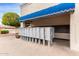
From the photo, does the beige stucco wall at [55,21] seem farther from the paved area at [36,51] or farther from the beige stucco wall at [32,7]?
the paved area at [36,51]

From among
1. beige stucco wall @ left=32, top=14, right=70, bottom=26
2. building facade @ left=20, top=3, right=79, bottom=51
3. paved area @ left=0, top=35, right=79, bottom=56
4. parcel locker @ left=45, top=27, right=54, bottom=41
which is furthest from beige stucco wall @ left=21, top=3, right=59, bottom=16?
paved area @ left=0, top=35, right=79, bottom=56

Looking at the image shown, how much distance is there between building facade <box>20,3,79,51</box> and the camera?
5715 mm

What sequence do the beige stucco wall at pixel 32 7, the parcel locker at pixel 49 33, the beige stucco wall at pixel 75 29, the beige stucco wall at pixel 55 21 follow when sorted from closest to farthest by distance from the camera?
1. the beige stucco wall at pixel 75 29
2. the parcel locker at pixel 49 33
3. the beige stucco wall at pixel 55 21
4. the beige stucco wall at pixel 32 7

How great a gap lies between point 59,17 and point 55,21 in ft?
2.07

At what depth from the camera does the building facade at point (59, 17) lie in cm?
A: 571

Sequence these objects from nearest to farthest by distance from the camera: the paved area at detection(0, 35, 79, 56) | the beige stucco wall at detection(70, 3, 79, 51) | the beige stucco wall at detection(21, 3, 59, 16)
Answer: the paved area at detection(0, 35, 79, 56)
the beige stucco wall at detection(70, 3, 79, 51)
the beige stucco wall at detection(21, 3, 59, 16)

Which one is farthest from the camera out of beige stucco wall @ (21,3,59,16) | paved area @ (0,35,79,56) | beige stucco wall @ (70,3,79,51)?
beige stucco wall @ (21,3,59,16)

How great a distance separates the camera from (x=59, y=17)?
8141mm

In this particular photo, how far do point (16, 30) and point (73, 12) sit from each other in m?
4.95

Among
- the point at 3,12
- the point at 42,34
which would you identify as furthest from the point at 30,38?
the point at 3,12

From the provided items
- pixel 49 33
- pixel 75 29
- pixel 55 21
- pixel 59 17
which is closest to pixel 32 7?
pixel 55 21

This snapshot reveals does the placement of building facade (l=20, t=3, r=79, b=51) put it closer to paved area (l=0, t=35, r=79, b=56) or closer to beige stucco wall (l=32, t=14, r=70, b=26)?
beige stucco wall (l=32, t=14, r=70, b=26)

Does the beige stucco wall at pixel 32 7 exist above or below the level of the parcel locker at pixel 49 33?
above

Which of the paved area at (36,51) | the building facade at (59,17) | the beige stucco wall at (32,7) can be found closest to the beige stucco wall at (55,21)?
the building facade at (59,17)
